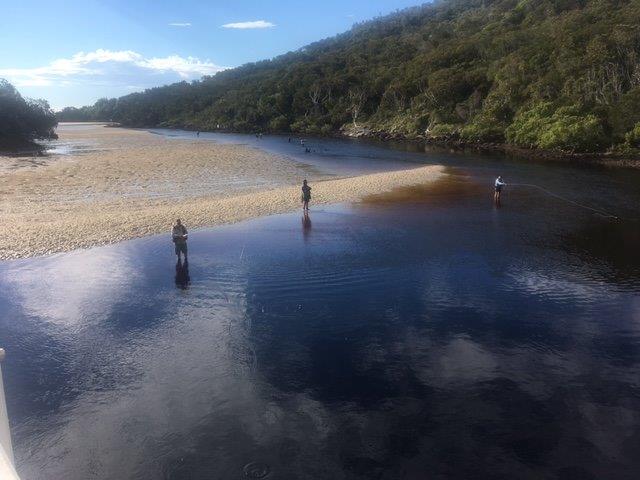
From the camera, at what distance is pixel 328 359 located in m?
12.3

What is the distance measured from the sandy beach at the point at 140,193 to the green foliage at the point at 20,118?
43.1 ft

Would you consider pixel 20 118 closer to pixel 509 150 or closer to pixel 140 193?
pixel 140 193

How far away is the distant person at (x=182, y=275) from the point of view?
56.2 feet

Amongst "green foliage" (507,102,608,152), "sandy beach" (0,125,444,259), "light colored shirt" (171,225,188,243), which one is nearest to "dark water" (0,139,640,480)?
"light colored shirt" (171,225,188,243)

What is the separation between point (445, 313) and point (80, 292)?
12.1 m

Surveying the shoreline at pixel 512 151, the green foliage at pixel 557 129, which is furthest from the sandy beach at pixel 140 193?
the green foliage at pixel 557 129

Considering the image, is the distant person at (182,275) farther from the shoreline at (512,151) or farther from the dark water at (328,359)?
the shoreline at (512,151)

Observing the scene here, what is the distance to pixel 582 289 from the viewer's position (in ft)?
54.6

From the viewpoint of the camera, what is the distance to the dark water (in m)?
9.05

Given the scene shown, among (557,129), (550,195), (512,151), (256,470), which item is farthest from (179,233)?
(512,151)

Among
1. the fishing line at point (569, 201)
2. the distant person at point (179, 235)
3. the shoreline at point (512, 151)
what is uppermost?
the shoreline at point (512, 151)

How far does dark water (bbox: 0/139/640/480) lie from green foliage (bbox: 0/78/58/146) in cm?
5685

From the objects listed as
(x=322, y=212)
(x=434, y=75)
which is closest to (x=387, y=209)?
(x=322, y=212)

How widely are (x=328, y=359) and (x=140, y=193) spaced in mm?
26614
